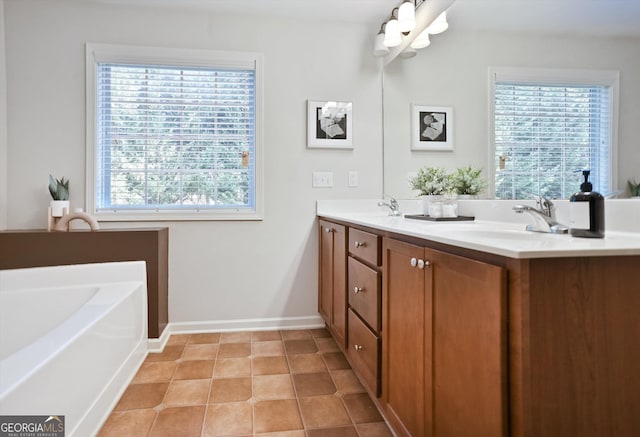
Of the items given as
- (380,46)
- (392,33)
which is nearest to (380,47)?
(380,46)

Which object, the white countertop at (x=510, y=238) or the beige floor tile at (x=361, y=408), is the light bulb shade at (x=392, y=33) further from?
the beige floor tile at (x=361, y=408)

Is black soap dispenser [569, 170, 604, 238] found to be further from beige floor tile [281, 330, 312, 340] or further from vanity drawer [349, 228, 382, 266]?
beige floor tile [281, 330, 312, 340]

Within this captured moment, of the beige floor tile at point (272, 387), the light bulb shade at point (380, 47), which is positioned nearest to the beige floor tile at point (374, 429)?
the beige floor tile at point (272, 387)

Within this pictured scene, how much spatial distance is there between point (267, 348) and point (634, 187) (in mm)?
2038

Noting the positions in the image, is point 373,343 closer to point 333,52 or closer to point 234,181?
point 234,181

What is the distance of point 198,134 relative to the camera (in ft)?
8.97

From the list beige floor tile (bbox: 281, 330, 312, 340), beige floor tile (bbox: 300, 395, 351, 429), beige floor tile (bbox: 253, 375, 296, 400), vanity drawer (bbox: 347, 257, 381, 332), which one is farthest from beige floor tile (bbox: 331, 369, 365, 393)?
beige floor tile (bbox: 281, 330, 312, 340)

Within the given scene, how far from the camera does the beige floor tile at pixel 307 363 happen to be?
82.6 inches

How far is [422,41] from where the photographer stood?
7.61ft

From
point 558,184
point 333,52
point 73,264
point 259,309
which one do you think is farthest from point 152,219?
point 558,184

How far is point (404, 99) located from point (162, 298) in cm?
210

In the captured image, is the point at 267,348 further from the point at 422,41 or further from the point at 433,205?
the point at 422,41

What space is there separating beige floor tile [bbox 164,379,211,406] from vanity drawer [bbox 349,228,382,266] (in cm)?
100

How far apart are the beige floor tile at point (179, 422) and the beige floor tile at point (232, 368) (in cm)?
33
